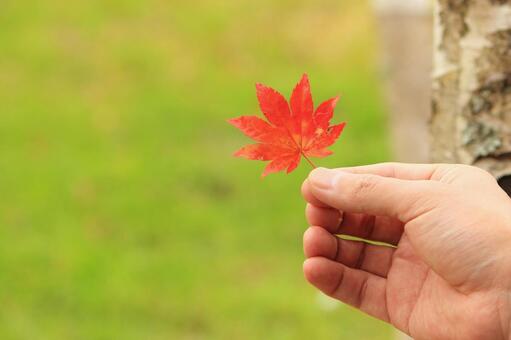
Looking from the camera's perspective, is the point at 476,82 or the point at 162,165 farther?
the point at 162,165

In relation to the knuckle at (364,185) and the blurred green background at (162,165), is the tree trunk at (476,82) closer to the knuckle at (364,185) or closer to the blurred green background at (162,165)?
the knuckle at (364,185)

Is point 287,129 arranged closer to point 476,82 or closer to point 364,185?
point 364,185

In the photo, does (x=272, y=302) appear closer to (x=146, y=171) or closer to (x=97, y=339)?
(x=97, y=339)

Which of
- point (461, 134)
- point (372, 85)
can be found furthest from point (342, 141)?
point (461, 134)

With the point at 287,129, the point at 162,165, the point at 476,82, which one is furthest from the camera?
the point at 162,165

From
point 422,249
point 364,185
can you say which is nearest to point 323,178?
point 364,185

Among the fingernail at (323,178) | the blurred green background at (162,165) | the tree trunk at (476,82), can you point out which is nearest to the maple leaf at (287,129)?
the fingernail at (323,178)

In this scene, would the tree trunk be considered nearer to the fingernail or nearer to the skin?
the skin
